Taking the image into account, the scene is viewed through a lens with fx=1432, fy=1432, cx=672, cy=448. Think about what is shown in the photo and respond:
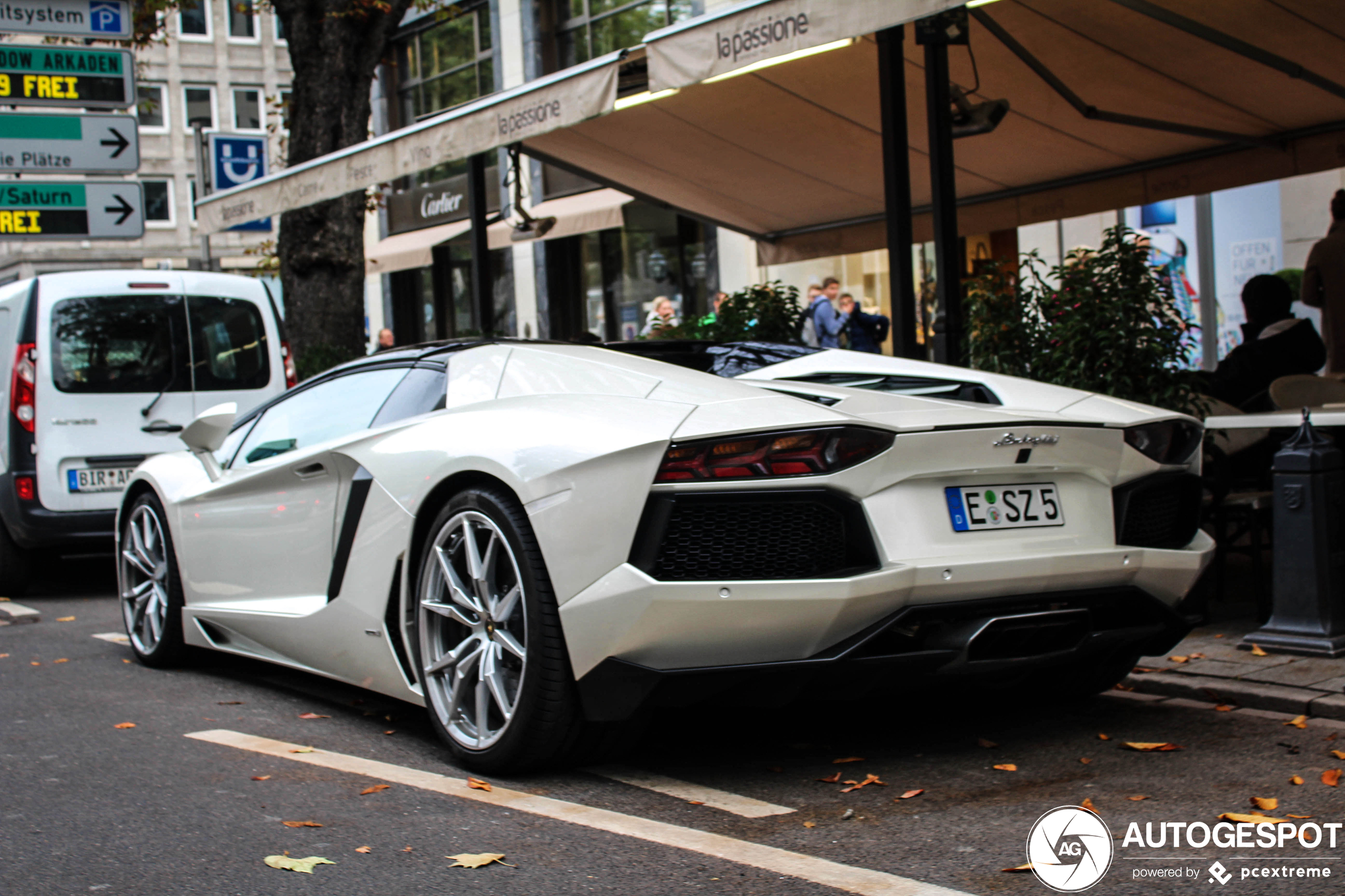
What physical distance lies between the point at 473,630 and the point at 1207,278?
1177 cm

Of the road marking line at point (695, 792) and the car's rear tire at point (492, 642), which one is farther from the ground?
the car's rear tire at point (492, 642)

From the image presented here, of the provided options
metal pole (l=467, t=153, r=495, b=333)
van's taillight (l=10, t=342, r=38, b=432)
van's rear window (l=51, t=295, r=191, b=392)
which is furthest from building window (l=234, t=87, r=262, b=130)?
van's taillight (l=10, t=342, r=38, b=432)

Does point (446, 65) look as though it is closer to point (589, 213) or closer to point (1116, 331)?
point (589, 213)

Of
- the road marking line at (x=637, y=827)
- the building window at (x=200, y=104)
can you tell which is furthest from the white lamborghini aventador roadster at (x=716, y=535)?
the building window at (x=200, y=104)

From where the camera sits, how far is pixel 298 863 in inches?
124

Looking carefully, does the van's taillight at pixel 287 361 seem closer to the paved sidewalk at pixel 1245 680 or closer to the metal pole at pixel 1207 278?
the paved sidewalk at pixel 1245 680

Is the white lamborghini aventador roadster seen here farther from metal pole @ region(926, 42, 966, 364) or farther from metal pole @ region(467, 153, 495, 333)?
metal pole @ region(467, 153, 495, 333)

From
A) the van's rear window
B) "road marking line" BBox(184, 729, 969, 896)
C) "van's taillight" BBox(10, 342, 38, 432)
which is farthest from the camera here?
the van's rear window

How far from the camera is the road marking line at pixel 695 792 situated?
3.45 m

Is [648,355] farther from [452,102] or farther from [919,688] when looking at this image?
[452,102]

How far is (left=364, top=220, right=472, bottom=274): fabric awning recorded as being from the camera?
24.2m

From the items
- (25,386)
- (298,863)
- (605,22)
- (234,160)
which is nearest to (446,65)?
(605,22)

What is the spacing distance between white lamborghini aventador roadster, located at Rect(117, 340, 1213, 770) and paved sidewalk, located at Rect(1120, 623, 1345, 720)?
1.05 feet

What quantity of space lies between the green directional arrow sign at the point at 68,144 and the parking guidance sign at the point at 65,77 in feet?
0.58
